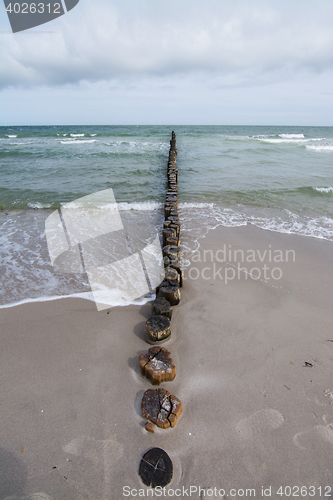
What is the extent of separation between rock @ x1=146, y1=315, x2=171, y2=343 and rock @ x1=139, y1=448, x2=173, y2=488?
1053 mm

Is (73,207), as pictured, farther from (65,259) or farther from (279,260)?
(279,260)

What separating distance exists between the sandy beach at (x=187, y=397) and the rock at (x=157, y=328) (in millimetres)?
131

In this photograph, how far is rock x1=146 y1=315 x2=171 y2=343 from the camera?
268 cm

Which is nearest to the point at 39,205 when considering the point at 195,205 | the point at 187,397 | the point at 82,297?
the point at 195,205

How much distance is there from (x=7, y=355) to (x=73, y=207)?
5.47 metres

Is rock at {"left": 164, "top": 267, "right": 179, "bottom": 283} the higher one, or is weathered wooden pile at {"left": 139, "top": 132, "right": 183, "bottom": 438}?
rock at {"left": 164, "top": 267, "right": 179, "bottom": 283}

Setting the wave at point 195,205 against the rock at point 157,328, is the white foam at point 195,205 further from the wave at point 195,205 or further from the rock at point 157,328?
the rock at point 157,328

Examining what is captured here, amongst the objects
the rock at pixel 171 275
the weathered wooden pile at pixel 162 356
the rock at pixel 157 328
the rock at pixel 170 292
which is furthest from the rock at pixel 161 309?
the rock at pixel 171 275

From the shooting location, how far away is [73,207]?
7387 millimetres

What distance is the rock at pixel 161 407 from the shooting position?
1968mm

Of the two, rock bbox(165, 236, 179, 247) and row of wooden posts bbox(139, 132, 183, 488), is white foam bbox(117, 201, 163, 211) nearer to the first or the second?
rock bbox(165, 236, 179, 247)

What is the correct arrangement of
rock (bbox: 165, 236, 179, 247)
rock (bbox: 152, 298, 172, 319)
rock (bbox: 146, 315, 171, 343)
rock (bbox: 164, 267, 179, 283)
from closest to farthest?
rock (bbox: 146, 315, 171, 343)
rock (bbox: 152, 298, 172, 319)
rock (bbox: 164, 267, 179, 283)
rock (bbox: 165, 236, 179, 247)

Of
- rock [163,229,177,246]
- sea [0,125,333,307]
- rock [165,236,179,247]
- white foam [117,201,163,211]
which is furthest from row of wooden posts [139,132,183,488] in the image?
white foam [117,201,163,211]

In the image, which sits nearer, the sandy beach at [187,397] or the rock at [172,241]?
the sandy beach at [187,397]
